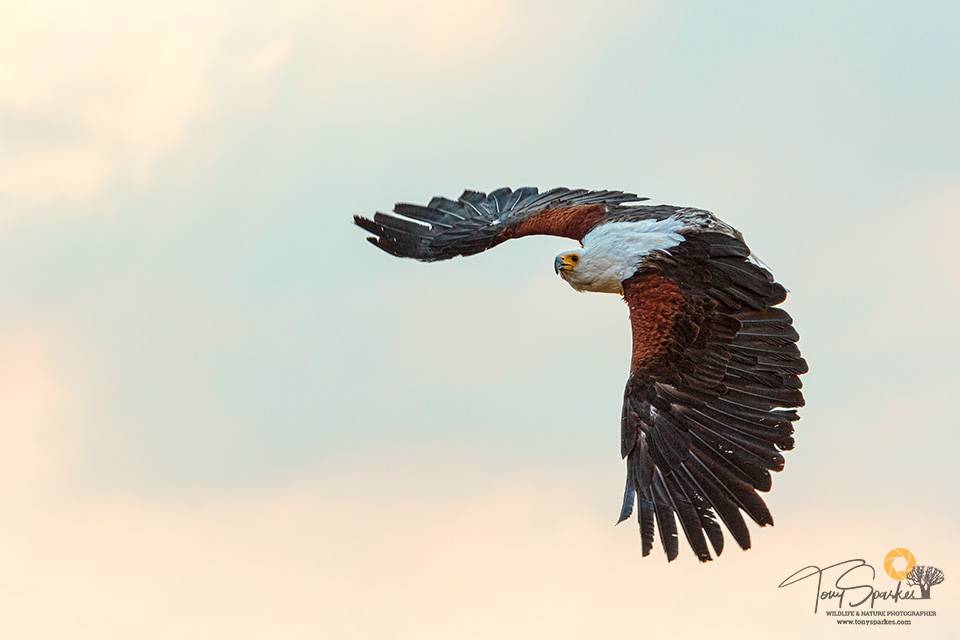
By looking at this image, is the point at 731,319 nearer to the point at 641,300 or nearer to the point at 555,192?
the point at 641,300

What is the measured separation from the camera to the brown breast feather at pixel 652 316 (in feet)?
60.3

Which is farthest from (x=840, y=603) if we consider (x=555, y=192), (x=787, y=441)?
(x=555, y=192)

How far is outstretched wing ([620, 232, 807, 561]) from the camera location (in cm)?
1736

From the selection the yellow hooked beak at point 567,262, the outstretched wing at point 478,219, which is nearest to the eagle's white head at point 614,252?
the yellow hooked beak at point 567,262

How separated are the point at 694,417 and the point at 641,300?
151cm

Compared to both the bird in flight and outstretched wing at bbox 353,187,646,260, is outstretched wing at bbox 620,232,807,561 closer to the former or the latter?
the bird in flight

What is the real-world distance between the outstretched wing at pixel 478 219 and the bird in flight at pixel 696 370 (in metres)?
1.64

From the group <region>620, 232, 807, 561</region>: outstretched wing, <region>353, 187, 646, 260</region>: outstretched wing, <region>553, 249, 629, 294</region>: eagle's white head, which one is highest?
<region>353, 187, 646, 260</region>: outstretched wing

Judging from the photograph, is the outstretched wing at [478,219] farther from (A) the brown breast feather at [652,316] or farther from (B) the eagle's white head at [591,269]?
(A) the brown breast feather at [652,316]

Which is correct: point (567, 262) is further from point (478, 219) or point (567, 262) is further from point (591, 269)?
point (478, 219)

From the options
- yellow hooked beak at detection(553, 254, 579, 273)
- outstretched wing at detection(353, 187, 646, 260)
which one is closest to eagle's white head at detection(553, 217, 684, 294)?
yellow hooked beak at detection(553, 254, 579, 273)

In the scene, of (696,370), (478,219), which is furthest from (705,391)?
(478,219)

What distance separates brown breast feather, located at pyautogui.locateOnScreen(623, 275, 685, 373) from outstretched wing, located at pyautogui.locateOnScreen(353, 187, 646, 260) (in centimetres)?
303

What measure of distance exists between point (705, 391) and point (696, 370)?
253 mm
